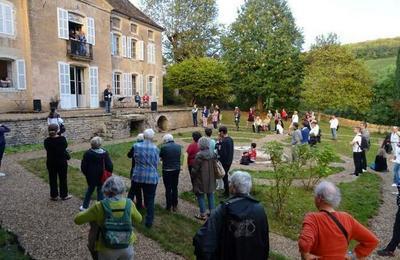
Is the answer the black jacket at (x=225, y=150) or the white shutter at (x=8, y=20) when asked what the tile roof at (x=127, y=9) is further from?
the black jacket at (x=225, y=150)

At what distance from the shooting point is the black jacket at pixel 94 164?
6.41 metres

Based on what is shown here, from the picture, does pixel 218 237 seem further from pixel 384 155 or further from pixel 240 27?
pixel 240 27

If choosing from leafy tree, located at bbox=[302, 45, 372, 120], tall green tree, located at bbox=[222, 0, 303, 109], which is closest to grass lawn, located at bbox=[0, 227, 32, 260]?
leafy tree, located at bbox=[302, 45, 372, 120]

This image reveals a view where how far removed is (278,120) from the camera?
2411 centimetres

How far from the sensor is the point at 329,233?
3.11 metres

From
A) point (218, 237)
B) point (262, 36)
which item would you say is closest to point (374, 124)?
point (262, 36)

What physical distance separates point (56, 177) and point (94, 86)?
52.9ft

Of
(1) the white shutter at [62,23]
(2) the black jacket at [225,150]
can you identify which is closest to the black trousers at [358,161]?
(2) the black jacket at [225,150]

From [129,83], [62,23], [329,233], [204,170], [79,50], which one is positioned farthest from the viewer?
[129,83]

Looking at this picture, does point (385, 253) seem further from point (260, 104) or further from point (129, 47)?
point (260, 104)

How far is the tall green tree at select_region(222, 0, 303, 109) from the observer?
3262 centimetres

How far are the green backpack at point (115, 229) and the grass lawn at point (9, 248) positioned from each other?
1896 mm

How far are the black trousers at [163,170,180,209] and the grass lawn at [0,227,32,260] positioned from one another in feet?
9.16

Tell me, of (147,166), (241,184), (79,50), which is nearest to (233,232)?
(241,184)
